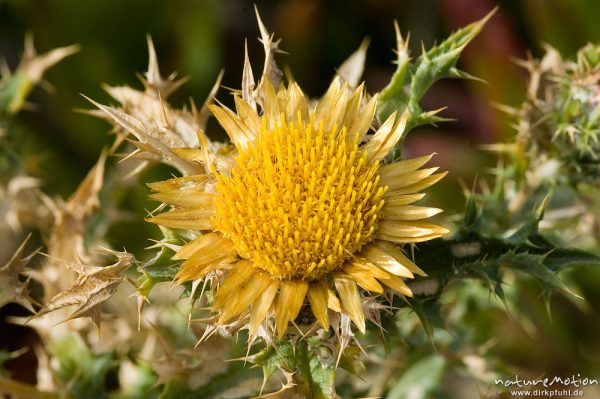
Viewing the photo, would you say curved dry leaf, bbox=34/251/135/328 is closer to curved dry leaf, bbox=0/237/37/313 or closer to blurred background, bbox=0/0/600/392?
curved dry leaf, bbox=0/237/37/313

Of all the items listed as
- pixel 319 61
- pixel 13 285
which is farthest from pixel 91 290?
pixel 319 61

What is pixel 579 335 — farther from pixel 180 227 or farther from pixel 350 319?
pixel 180 227

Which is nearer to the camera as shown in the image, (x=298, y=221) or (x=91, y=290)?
(x=298, y=221)

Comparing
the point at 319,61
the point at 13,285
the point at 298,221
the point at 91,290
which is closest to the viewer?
the point at 298,221

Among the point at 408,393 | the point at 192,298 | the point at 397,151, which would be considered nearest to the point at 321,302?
the point at 192,298

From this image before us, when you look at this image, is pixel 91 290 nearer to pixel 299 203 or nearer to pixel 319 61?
pixel 299 203

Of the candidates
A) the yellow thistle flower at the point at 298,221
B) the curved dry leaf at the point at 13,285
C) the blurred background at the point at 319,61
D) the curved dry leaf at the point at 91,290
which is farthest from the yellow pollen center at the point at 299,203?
the blurred background at the point at 319,61

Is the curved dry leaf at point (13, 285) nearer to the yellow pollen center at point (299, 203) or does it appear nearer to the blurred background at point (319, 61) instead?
the yellow pollen center at point (299, 203)
